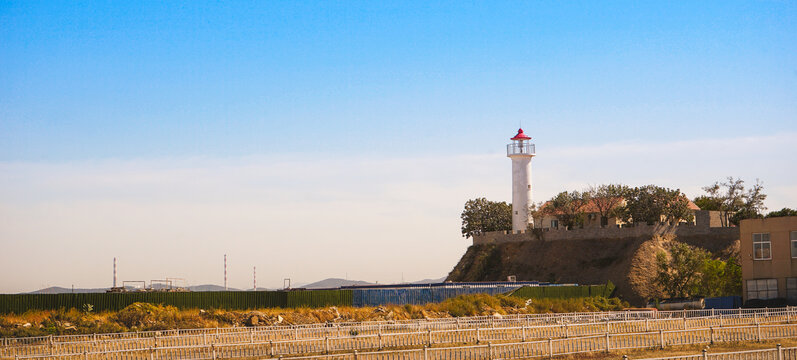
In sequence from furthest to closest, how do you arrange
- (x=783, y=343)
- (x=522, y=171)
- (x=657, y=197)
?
1. (x=522, y=171)
2. (x=657, y=197)
3. (x=783, y=343)

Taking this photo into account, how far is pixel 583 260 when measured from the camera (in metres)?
96.2

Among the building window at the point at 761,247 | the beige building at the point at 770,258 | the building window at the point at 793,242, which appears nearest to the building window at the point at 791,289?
the beige building at the point at 770,258

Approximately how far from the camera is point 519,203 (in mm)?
104375

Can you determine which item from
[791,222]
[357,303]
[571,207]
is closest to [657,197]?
[571,207]

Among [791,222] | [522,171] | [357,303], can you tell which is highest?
[522,171]

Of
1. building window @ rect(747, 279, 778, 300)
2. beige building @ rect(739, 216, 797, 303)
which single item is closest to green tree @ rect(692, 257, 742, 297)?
beige building @ rect(739, 216, 797, 303)

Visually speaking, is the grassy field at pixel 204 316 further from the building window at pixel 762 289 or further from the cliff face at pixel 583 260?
the cliff face at pixel 583 260

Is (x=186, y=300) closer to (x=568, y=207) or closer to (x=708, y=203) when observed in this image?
(x=568, y=207)

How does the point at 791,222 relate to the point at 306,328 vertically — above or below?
above

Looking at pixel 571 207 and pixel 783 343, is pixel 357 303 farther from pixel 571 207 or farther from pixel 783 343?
pixel 571 207

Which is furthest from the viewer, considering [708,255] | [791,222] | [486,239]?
[486,239]

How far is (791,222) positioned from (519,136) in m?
44.0

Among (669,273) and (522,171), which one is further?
(522,171)

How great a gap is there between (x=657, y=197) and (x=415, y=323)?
6041cm
